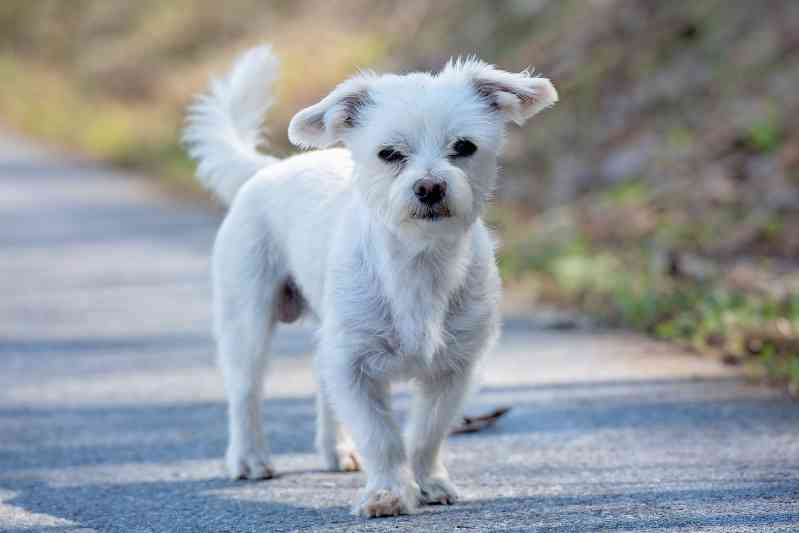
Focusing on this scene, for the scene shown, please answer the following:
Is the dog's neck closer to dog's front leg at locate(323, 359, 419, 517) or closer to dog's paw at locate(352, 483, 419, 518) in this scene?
dog's front leg at locate(323, 359, 419, 517)

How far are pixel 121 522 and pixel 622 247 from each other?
630cm

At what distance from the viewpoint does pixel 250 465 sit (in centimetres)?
585

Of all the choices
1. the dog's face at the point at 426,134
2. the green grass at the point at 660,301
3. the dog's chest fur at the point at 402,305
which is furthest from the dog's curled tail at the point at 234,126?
the green grass at the point at 660,301

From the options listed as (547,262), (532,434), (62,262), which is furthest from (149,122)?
(532,434)

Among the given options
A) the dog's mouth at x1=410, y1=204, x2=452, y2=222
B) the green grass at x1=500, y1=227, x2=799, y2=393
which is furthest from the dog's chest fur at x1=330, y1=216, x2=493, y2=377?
the green grass at x1=500, y1=227, x2=799, y2=393

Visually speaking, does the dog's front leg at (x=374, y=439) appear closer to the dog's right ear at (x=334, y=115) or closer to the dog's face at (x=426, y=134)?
the dog's face at (x=426, y=134)

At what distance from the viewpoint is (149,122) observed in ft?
81.9

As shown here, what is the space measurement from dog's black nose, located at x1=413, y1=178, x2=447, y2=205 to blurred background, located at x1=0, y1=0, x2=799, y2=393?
9.44 feet

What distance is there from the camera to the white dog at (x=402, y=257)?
499 cm

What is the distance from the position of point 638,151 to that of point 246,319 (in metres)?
7.40

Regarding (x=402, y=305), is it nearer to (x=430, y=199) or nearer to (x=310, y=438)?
(x=430, y=199)

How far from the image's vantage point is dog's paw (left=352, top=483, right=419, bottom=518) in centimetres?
495

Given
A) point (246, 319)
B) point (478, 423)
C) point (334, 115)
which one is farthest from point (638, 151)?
point (334, 115)

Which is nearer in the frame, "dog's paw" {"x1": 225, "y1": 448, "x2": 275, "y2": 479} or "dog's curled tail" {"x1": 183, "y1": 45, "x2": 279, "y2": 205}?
"dog's paw" {"x1": 225, "y1": 448, "x2": 275, "y2": 479}
